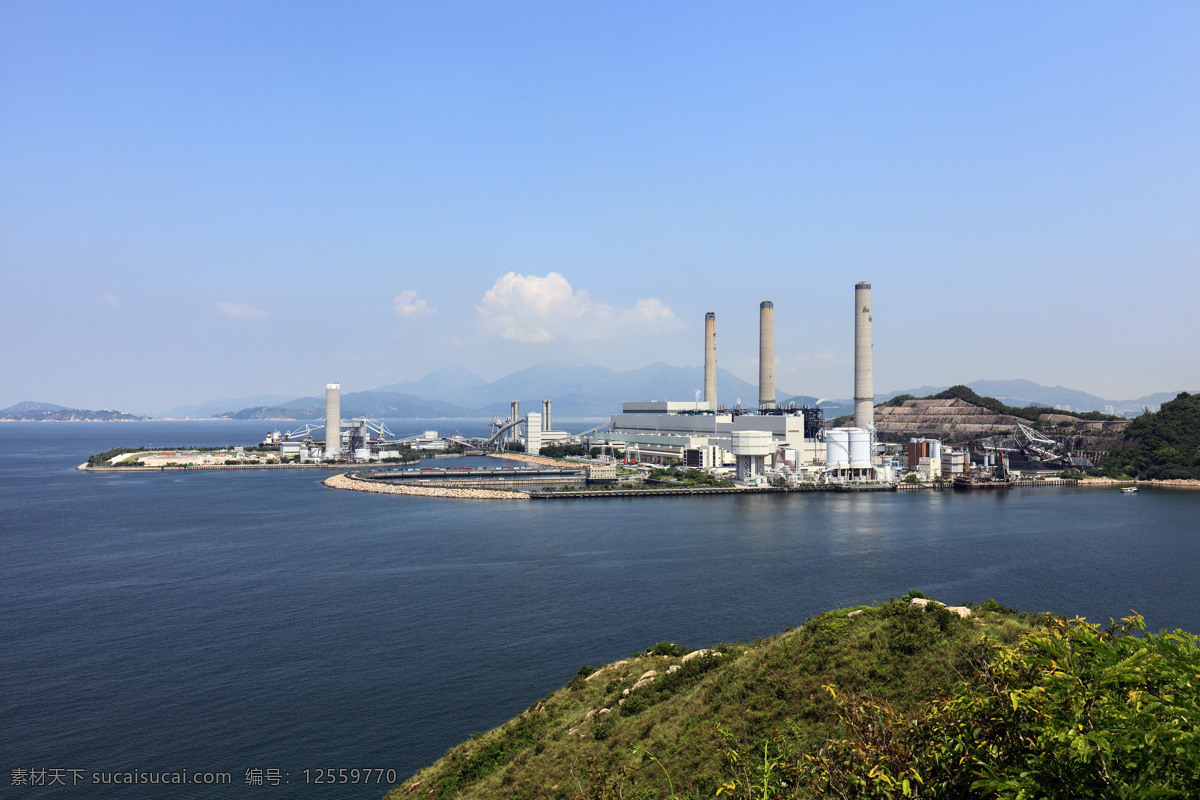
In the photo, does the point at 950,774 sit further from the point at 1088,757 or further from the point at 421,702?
the point at 421,702

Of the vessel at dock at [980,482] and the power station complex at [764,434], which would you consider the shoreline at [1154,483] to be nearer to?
the vessel at dock at [980,482]

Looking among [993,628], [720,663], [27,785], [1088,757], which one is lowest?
[27,785]

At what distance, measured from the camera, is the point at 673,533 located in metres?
37.5

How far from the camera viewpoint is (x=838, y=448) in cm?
6097

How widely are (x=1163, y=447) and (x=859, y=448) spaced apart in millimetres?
27824

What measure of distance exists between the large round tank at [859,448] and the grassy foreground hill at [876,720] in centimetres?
4869

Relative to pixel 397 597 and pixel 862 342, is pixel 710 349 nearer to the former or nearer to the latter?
pixel 862 342

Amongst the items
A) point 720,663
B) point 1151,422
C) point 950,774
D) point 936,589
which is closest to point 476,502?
point 936,589

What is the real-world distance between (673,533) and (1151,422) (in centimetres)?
5656

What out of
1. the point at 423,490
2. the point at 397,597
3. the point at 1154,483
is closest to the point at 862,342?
the point at 1154,483

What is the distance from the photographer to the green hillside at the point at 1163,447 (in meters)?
63.0

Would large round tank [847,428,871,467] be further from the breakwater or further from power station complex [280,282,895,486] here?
the breakwater

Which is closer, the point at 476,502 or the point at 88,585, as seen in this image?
the point at 88,585

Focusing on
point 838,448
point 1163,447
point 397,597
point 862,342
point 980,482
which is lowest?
point 397,597
